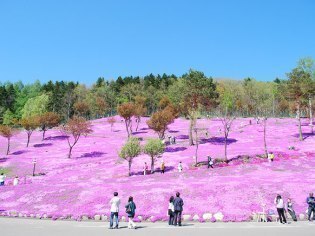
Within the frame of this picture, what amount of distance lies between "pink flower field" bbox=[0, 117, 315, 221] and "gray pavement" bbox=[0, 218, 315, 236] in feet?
8.36

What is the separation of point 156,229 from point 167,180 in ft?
51.3

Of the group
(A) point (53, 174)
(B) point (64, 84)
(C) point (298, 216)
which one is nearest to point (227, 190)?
(C) point (298, 216)

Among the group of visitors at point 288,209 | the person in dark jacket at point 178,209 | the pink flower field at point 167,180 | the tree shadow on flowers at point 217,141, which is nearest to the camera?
the person in dark jacket at point 178,209

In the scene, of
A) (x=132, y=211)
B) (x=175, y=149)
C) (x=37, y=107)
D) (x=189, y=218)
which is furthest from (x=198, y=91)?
(x=37, y=107)

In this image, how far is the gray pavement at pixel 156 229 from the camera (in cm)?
1998

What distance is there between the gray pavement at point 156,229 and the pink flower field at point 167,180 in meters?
2.55

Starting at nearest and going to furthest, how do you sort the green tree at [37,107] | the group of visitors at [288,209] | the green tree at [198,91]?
the group of visitors at [288,209] < the green tree at [198,91] < the green tree at [37,107]

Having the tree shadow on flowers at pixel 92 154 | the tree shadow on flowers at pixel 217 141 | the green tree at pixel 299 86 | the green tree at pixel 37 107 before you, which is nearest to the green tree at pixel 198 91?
the tree shadow on flowers at pixel 217 141

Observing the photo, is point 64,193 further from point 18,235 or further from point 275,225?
point 275,225

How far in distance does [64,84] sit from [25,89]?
A: 17.0 m

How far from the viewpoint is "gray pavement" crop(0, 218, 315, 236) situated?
65.6 ft

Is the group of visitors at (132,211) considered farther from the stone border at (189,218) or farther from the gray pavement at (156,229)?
the stone border at (189,218)

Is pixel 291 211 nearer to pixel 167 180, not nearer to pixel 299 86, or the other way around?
pixel 167 180

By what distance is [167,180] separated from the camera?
37.4m
